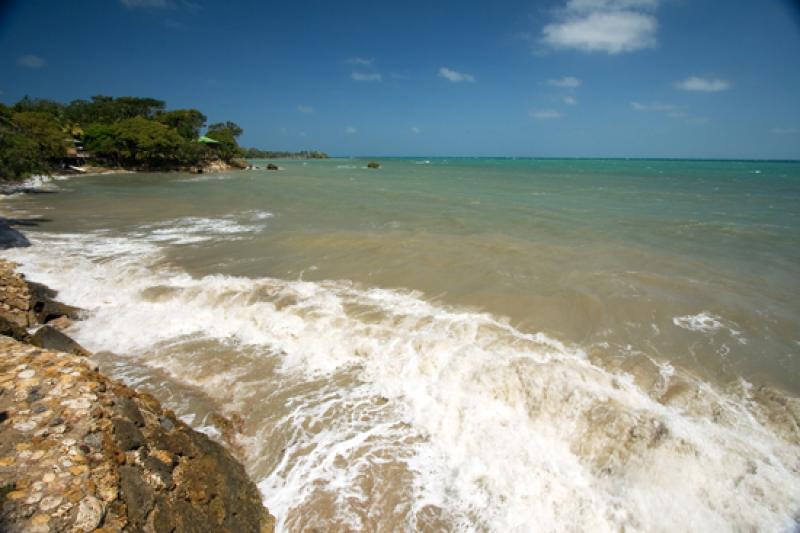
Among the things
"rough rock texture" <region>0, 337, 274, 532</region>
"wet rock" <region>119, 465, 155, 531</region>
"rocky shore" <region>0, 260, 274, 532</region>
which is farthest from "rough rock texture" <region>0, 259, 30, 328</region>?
"wet rock" <region>119, 465, 155, 531</region>

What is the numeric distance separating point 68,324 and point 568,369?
385 inches

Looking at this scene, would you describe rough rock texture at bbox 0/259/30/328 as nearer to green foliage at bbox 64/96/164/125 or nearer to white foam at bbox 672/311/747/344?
white foam at bbox 672/311/747/344

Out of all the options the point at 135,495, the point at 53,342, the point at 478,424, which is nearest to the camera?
the point at 135,495

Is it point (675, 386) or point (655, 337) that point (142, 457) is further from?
point (655, 337)

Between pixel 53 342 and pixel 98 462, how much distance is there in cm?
394

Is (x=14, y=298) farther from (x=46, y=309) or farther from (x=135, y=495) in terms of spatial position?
(x=135, y=495)

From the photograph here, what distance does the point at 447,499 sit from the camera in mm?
3986

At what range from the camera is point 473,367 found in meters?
5.97

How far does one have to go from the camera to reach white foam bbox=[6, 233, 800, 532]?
3.89 metres

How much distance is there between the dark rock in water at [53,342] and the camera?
5.40m

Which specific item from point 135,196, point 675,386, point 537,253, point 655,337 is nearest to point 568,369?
point 675,386

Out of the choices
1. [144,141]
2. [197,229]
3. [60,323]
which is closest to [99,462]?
[60,323]

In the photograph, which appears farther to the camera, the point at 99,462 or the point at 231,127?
the point at 231,127

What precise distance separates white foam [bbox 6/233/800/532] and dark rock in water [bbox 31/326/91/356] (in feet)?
3.15
